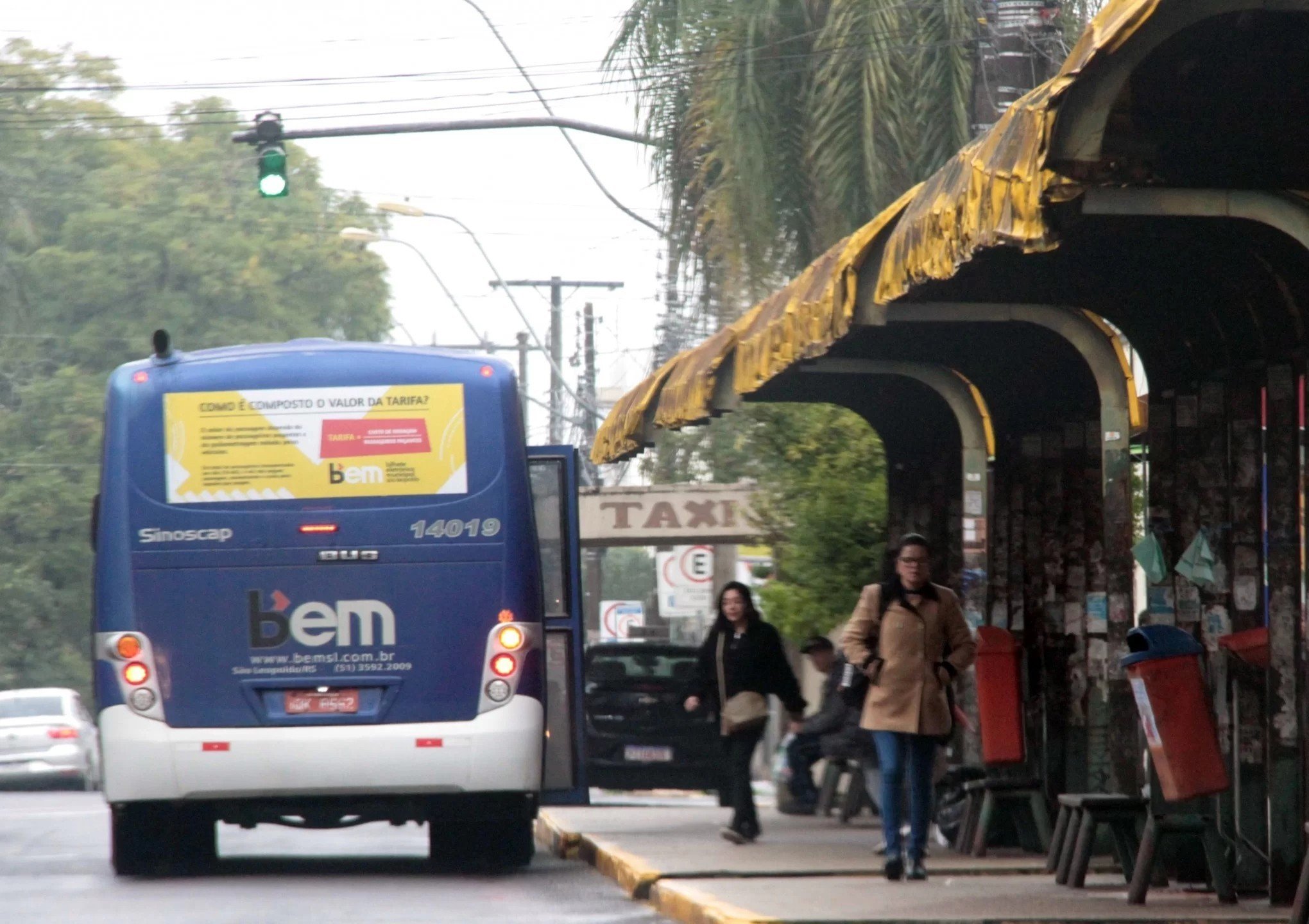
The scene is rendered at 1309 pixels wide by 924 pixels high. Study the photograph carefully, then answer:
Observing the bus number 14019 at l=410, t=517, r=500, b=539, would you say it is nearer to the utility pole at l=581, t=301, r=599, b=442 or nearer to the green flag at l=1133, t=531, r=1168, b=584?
the green flag at l=1133, t=531, r=1168, b=584

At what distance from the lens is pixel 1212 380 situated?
34.1 ft

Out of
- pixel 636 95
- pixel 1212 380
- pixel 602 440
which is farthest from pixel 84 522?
pixel 1212 380

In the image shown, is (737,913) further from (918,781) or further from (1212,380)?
(1212,380)

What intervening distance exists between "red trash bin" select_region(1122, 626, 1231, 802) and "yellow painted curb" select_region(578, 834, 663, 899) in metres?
2.94

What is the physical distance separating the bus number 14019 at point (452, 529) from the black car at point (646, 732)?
8958 millimetres

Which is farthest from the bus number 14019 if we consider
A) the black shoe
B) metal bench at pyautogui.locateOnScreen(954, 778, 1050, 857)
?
metal bench at pyautogui.locateOnScreen(954, 778, 1050, 857)

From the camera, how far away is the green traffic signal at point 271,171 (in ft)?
57.6

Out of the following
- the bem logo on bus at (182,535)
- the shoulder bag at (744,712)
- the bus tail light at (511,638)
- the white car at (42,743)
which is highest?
the bem logo on bus at (182,535)

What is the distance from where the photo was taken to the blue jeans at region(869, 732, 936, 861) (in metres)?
11.3

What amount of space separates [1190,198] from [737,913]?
3.50m

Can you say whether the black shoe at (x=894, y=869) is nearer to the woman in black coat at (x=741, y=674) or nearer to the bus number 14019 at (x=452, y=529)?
the woman in black coat at (x=741, y=674)

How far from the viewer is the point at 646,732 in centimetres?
2144

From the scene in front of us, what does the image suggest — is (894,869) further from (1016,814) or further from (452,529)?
(452,529)

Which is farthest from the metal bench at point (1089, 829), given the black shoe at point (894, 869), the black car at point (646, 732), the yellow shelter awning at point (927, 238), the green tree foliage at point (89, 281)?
the green tree foliage at point (89, 281)
